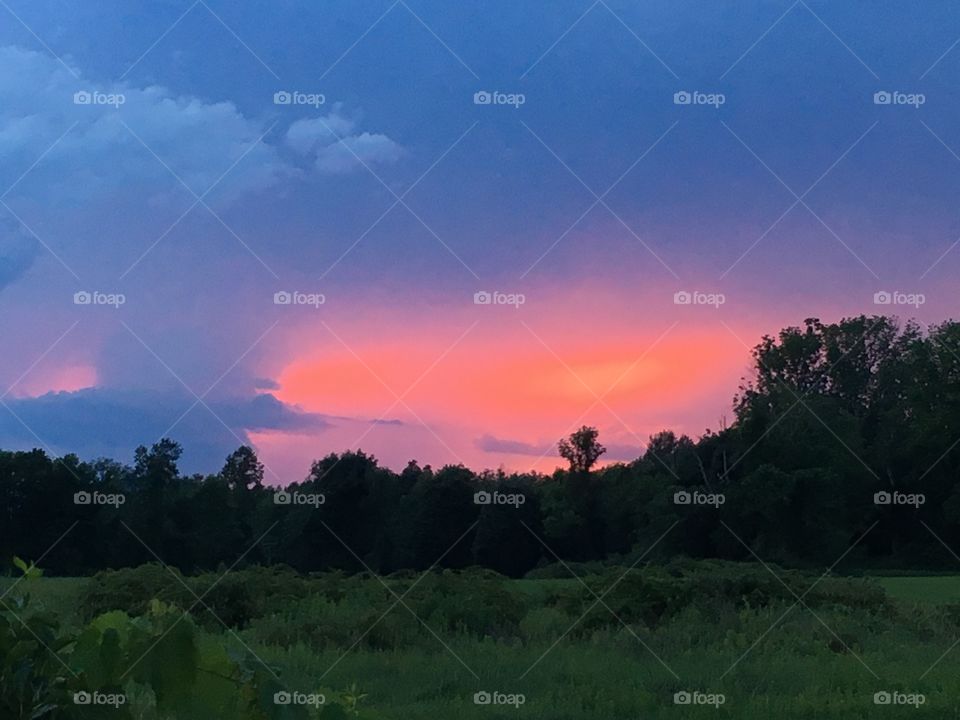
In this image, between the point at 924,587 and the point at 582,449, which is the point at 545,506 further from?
the point at 924,587

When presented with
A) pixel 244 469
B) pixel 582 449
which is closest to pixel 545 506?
pixel 582 449

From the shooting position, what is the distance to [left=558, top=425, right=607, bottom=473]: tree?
2833 centimetres

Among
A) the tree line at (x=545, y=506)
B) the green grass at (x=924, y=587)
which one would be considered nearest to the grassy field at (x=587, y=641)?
the tree line at (x=545, y=506)

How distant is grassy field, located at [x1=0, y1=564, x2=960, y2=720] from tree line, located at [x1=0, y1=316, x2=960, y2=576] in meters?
3.84

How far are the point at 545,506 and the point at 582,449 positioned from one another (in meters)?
2.07

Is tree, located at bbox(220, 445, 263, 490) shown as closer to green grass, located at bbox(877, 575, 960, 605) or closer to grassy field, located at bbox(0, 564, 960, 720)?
grassy field, located at bbox(0, 564, 960, 720)

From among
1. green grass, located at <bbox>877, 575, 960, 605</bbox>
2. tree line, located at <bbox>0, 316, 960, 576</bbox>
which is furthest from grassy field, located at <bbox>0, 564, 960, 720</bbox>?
green grass, located at <bbox>877, 575, 960, 605</bbox>

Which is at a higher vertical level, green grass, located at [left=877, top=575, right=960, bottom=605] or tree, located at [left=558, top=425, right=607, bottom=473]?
tree, located at [left=558, top=425, right=607, bottom=473]

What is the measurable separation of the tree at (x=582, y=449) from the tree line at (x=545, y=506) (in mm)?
43

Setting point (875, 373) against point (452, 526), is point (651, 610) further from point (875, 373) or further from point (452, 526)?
point (875, 373)

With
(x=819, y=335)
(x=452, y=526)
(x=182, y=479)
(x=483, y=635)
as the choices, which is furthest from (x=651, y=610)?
(x=819, y=335)

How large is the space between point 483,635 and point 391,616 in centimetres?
152

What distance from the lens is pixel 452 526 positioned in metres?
25.0

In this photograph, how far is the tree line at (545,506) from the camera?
78.0 feet
